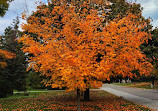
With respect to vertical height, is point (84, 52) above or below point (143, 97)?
above

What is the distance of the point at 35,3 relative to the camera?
7785mm

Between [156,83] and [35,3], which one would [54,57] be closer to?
[35,3]

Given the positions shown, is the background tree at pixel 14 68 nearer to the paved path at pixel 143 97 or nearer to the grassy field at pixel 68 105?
the grassy field at pixel 68 105

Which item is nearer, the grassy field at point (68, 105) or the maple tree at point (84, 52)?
the maple tree at point (84, 52)

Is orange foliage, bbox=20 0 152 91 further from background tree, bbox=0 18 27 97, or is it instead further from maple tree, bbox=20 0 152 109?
background tree, bbox=0 18 27 97

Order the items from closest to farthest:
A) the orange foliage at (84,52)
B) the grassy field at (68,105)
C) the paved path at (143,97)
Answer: the orange foliage at (84,52)
the grassy field at (68,105)
the paved path at (143,97)

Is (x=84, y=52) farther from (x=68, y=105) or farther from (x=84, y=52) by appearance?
(x=68, y=105)

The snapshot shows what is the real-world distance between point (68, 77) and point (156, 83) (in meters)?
28.4

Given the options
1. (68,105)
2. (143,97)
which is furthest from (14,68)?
(143,97)

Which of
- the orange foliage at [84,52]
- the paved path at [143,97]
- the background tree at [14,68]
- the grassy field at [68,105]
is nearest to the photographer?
the orange foliage at [84,52]

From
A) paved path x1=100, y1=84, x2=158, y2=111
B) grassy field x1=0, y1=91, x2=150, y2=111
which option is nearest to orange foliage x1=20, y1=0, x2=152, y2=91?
grassy field x1=0, y1=91, x2=150, y2=111

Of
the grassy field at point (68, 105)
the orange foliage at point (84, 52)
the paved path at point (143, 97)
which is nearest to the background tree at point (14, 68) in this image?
the grassy field at point (68, 105)

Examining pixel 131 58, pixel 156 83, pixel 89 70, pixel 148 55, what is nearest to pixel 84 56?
pixel 89 70

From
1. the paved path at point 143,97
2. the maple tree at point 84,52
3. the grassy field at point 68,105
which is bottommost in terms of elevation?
the paved path at point 143,97
